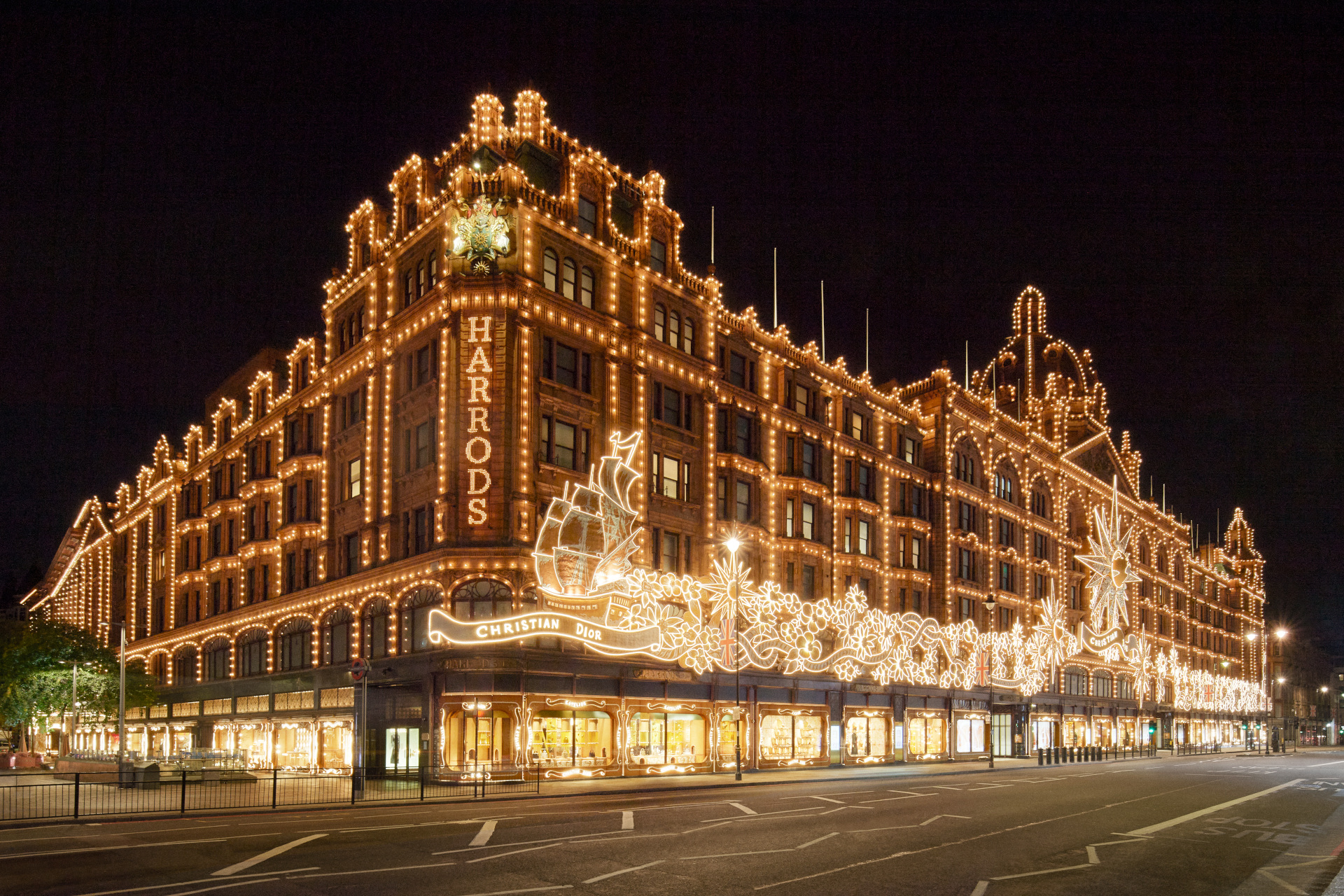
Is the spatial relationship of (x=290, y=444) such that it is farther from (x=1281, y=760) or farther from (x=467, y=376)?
(x=1281, y=760)

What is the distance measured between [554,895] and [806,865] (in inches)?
188

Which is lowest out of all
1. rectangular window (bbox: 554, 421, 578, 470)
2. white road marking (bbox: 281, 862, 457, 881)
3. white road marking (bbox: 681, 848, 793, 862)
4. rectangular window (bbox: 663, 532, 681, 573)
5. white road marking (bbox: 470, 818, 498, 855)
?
white road marking (bbox: 470, 818, 498, 855)

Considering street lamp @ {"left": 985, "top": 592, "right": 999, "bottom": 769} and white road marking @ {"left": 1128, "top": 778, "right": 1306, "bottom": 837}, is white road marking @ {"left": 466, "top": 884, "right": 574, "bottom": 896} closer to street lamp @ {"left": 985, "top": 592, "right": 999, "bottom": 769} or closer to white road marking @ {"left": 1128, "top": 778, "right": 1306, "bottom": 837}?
white road marking @ {"left": 1128, "top": 778, "right": 1306, "bottom": 837}

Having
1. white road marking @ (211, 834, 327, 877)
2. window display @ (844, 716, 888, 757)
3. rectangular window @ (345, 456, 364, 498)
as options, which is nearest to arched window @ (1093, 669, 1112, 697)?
window display @ (844, 716, 888, 757)

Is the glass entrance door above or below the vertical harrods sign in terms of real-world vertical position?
below

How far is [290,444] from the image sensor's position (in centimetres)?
5509

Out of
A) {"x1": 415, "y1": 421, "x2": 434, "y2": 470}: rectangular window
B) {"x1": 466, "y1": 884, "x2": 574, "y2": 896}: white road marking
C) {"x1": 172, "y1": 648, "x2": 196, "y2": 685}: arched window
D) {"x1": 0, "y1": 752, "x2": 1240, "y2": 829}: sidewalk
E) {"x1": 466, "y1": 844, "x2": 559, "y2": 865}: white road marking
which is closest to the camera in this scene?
{"x1": 466, "y1": 884, "x2": 574, "y2": 896}: white road marking

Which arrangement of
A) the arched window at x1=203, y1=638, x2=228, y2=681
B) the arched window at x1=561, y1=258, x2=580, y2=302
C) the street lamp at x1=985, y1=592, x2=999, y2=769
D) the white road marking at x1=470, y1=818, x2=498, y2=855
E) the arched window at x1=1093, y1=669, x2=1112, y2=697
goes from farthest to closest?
the arched window at x1=1093, y1=669, x2=1112, y2=697
the street lamp at x1=985, y1=592, x2=999, y2=769
the arched window at x1=203, y1=638, x2=228, y2=681
the arched window at x1=561, y1=258, x2=580, y2=302
the white road marking at x1=470, y1=818, x2=498, y2=855

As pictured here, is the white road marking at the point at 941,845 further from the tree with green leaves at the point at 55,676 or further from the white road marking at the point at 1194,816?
the tree with green leaves at the point at 55,676

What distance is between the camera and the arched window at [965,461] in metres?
67.6

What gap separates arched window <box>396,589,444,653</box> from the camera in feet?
134

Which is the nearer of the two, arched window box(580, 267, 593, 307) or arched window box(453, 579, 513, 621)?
arched window box(453, 579, 513, 621)

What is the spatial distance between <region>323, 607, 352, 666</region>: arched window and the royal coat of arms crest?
16627 mm

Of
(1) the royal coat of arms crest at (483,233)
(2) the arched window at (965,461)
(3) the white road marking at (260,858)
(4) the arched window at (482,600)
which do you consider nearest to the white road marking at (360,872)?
(3) the white road marking at (260,858)
